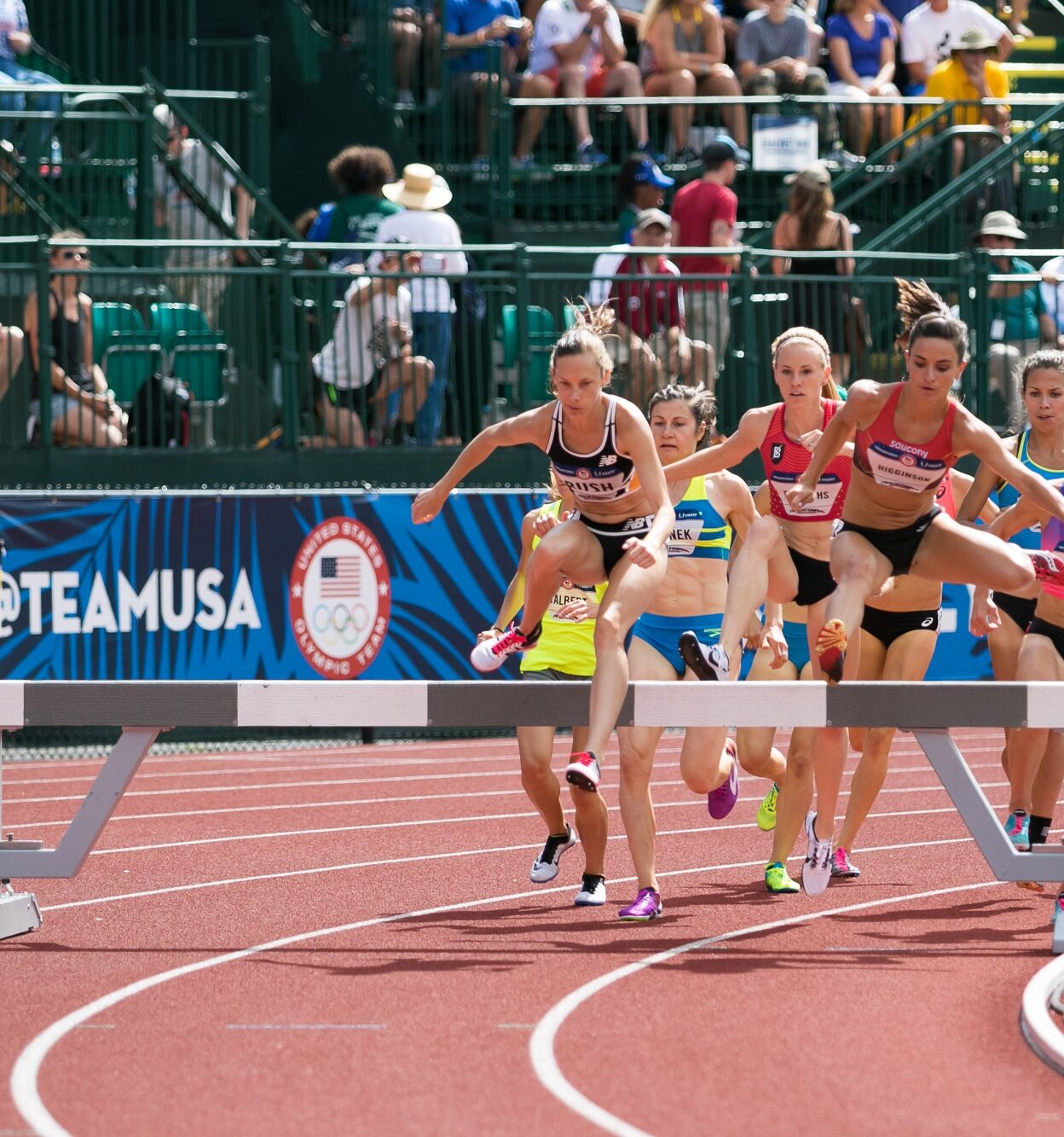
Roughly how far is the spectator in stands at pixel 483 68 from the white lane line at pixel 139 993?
34.3 ft

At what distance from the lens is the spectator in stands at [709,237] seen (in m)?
16.1

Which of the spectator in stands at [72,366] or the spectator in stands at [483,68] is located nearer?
the spectator in stands at [72,366]

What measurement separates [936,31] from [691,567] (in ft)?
40.4

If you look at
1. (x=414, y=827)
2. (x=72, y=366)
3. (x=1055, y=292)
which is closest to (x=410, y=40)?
(x=72, y=366)

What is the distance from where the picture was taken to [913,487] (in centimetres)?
849

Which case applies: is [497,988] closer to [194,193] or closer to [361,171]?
[361,171]

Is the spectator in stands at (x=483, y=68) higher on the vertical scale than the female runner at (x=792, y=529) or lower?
higher

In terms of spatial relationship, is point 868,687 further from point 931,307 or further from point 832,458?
point 931,307

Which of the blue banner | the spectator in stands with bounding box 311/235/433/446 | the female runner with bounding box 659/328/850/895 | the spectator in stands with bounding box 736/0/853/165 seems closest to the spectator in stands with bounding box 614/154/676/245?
the spectator in stands with bounding box 311/235/433/446

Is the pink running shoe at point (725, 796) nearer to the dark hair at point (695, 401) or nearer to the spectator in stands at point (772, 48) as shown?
the dark hair at point (695, 401)

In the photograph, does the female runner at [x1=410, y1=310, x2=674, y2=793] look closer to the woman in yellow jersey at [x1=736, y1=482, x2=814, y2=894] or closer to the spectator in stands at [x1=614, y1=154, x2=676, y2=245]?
the woman in yellow jersey at [x1=736, y1=482, x2=814, y2=894]

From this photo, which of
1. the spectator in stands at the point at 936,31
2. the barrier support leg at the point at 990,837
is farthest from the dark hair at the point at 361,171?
the barrier support leg at the point at 990,837

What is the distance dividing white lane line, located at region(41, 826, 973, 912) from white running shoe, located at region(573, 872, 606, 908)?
39cm

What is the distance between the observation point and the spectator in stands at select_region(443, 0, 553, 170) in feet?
62.7
